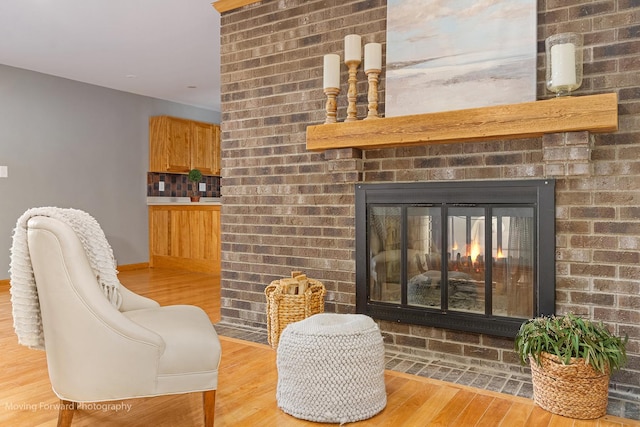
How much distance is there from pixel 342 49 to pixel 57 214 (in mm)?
1892

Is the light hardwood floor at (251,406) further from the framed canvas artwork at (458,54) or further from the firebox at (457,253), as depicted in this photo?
the framed canvas artwork at (458,54)

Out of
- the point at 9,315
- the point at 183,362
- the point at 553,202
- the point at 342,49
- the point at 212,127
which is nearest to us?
the point at 183,362

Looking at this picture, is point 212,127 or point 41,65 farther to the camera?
point 212,127

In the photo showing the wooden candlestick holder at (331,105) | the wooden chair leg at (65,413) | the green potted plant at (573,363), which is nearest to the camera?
the wooden chair leg at (65,413)

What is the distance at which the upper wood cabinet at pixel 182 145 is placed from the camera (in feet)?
21.2

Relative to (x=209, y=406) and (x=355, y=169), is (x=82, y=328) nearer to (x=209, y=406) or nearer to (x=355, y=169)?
(x=209, y=406)

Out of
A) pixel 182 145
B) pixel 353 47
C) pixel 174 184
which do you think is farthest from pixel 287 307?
pixel 174 184

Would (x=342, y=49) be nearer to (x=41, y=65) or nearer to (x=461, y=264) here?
(x=461, y=264)

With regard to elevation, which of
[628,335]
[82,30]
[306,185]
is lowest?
[628,335]

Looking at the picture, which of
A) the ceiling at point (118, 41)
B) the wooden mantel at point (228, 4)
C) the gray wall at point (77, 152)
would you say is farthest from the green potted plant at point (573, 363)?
the gray wall at point (77, 152)

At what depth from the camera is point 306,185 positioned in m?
3.12

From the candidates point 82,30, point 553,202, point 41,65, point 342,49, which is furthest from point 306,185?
point 41,65

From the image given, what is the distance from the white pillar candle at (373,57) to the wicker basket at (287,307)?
50.2 inches

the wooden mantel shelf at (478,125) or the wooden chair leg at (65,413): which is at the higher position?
the wooden mantel shelf at (478,125)
